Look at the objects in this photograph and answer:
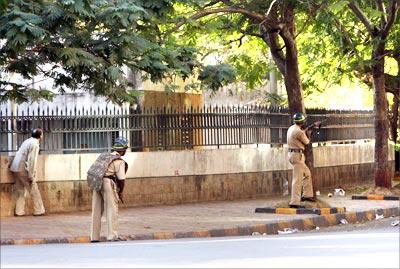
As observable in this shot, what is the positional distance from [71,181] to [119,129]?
1706mm

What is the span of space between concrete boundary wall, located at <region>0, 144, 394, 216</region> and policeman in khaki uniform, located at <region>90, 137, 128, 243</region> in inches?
198

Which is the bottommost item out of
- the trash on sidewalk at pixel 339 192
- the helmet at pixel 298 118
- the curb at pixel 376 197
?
the curb at pixel 376 197

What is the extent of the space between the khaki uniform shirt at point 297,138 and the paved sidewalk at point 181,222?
1.50 meters

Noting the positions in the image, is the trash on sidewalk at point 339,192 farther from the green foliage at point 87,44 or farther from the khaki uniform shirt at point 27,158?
the khaki uniform shirt at point 27,158

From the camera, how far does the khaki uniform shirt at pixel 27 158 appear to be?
21094mm

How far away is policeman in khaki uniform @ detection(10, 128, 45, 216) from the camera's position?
21109 millimetres

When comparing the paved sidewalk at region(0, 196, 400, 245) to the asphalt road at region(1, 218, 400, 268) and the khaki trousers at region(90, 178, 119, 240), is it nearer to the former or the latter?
the khaki trousers at region(90, 178, 119, 240)

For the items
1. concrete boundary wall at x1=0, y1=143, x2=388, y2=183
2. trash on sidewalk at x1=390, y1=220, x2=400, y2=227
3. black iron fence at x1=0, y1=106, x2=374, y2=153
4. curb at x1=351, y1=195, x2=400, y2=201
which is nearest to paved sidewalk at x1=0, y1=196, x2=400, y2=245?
concrete boundary wall at x1=0, y1=143, x2=388, y2=183

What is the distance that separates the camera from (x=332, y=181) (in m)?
29.7

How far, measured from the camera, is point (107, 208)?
53.9 ft

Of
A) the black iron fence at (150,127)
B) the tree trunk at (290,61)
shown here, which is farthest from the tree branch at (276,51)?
the black iron fence at (150,127)

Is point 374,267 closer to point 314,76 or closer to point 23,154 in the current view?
point 23,154

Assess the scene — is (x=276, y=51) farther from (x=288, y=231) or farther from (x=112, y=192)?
(x=112, y=192)

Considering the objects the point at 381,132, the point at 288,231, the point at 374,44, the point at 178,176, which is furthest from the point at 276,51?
the point at 288,231
